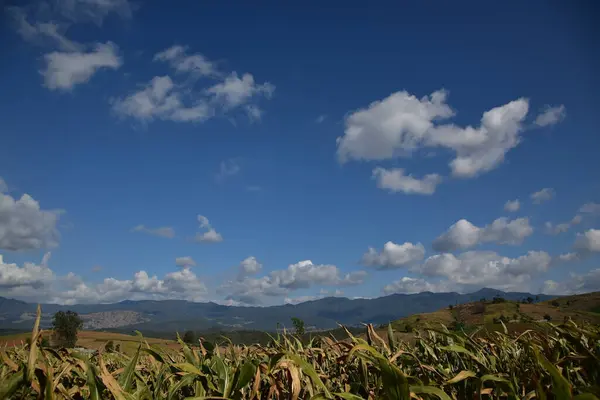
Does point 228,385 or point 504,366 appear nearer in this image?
point 228,385

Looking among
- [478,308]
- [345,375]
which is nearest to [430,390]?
[345,375]

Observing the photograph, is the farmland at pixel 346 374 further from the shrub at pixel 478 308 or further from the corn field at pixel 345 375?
the shrub at pixel 478 308

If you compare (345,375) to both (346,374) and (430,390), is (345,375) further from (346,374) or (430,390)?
(430,390)

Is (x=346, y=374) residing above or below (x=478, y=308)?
above

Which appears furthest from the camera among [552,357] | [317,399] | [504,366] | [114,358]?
[114,358]

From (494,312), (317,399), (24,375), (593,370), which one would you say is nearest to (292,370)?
(317,399)

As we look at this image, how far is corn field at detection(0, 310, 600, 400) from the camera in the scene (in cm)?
171

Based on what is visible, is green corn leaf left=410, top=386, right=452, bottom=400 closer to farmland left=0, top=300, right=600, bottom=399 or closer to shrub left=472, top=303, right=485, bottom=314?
farmland left=0, top=300, right=600, bottom=399

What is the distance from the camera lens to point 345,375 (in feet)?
9.80

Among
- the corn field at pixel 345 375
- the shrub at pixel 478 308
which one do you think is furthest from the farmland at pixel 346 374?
the shrub at pixel 478 308

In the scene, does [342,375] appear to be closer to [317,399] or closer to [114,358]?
[317,399]

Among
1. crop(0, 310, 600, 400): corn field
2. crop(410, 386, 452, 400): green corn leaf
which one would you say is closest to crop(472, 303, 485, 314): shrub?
crop(0, 310, 600, 400): corn field

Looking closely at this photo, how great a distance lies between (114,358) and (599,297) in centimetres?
22192

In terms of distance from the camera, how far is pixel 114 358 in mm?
4375
